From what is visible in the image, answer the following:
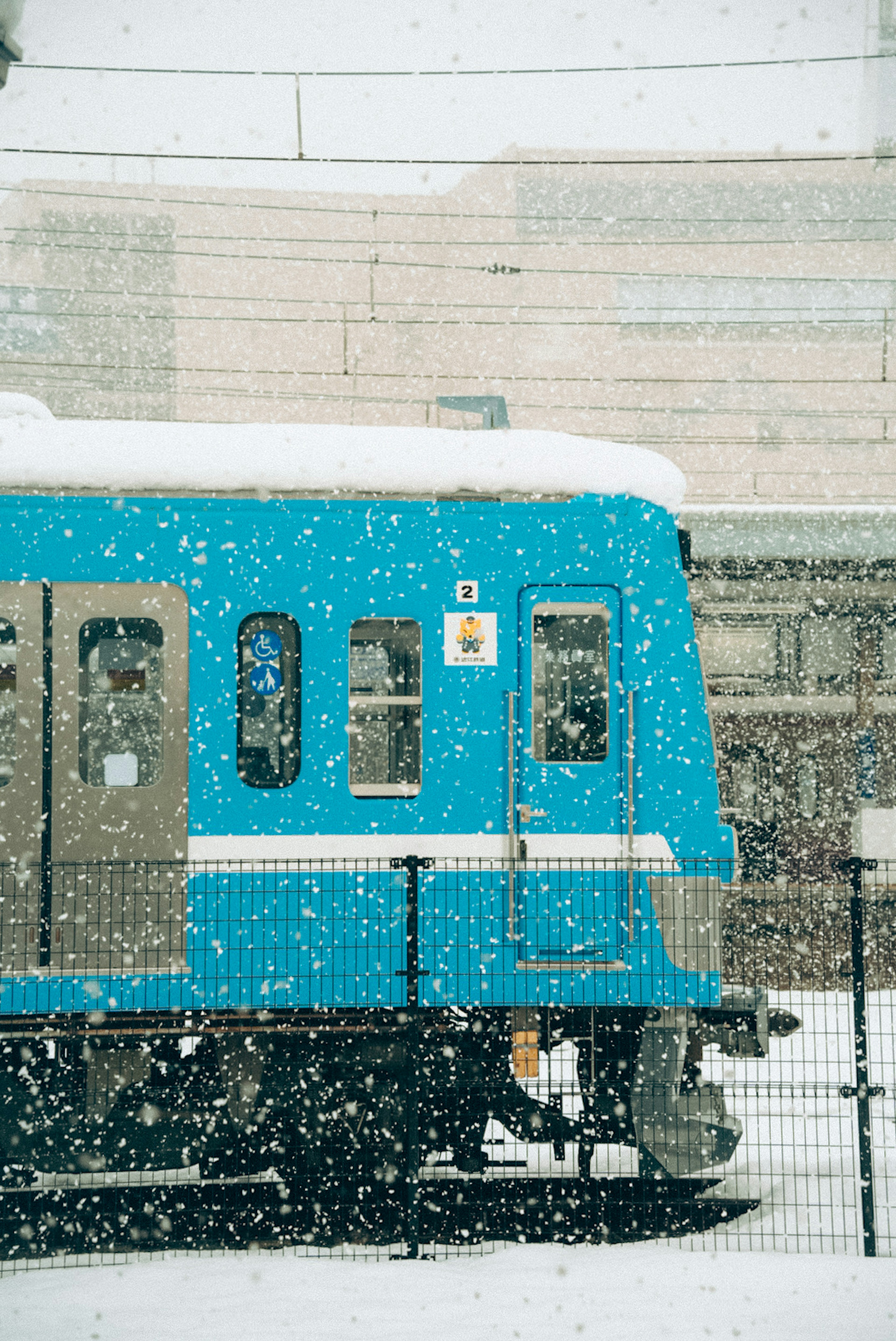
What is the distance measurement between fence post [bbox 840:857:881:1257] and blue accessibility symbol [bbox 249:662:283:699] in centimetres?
318

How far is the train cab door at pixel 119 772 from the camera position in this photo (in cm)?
693

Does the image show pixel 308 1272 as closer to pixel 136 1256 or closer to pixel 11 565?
pixel 136 1256

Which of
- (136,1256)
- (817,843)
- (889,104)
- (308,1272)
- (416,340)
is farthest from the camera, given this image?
(416,340)

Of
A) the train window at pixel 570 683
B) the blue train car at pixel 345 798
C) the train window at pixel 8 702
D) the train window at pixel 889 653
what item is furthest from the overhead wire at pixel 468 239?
the train window at pixel 8 702

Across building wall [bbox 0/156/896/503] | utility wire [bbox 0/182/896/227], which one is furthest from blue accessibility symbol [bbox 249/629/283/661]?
building wall [bbox 0/156/896/503]

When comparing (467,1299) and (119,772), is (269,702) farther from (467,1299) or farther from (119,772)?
(467,1299)

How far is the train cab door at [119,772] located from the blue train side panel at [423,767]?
0.09 meters

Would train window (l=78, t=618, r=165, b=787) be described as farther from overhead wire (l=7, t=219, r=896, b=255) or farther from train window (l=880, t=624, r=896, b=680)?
overhead wire (l=7, t=219, r=896, b=255)

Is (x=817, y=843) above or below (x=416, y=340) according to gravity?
below

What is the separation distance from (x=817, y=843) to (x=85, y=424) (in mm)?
11832

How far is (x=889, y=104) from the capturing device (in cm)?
3653

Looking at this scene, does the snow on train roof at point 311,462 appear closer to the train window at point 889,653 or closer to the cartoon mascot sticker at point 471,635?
the cartoon mascot sticker at point 471,635

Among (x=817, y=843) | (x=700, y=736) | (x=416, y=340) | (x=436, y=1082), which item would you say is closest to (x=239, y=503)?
(x=700, y=736)

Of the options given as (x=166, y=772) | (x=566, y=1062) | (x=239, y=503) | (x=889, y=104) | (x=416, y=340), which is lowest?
(x=566, y=1062)
